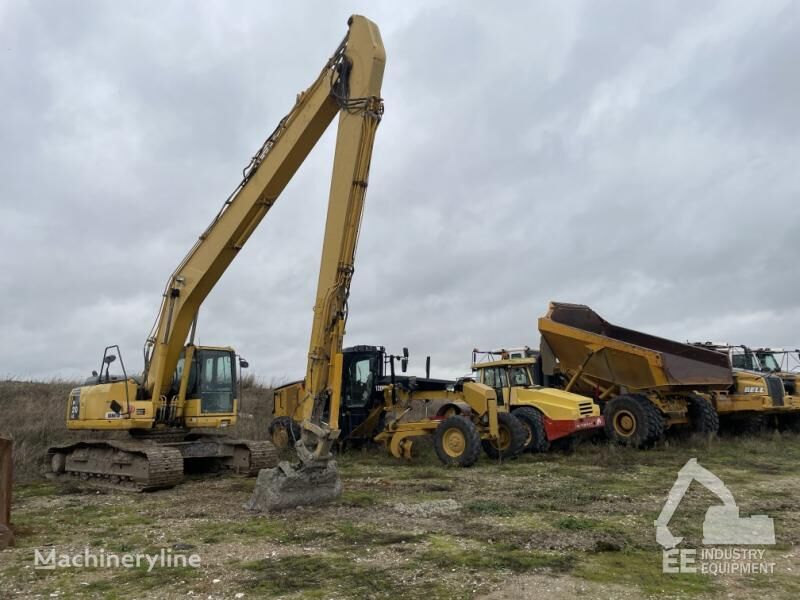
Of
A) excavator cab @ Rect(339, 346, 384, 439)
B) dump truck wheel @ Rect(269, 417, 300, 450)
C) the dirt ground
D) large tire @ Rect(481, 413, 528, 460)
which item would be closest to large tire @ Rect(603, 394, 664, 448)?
the dirt ground

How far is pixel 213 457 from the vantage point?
1188cm

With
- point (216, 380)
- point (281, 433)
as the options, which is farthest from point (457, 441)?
point (281, 433)

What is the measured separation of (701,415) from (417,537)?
1088 centimetres

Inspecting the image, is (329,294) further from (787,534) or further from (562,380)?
(562,380)

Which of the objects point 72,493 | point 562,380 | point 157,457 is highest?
point 562,380

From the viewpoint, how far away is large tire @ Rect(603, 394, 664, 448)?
13.1 meters

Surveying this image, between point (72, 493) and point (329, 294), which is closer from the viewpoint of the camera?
point (329, 294)

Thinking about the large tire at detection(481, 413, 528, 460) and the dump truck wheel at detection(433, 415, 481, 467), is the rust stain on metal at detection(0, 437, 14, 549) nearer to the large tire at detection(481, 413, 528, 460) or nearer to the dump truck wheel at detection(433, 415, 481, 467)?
the dump truck wheel at detection(433, 415, 481, 467)

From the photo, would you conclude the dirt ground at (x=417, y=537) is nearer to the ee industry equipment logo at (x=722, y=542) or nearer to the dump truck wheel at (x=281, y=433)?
the ee industry equipment logo at (x=722, y=542)

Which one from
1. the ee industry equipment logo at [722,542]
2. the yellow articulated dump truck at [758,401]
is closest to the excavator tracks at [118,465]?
the ee industry equipment logo at [722,542]

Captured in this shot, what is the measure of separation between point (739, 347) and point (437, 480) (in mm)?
13144

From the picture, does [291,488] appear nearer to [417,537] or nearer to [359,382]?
[417,537]

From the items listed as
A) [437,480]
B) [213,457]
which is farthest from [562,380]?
[213,457]

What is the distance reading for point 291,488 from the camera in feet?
25.9
